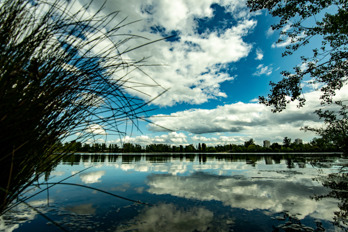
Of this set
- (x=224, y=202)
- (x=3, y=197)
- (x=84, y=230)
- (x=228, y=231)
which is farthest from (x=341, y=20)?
(x=84, y=230)

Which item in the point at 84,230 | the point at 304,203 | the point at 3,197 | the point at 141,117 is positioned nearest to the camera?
the point at 3,197

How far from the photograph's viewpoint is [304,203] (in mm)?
5281

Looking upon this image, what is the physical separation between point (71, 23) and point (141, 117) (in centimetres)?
105

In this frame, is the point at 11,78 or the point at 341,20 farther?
the point at 341,20

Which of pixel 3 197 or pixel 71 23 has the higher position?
pixel 71 23

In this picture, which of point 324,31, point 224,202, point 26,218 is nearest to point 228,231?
point 224,202

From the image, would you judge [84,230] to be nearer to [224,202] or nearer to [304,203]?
[224,202]

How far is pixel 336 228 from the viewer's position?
11.6 ft

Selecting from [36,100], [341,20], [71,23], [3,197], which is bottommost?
[3,197]

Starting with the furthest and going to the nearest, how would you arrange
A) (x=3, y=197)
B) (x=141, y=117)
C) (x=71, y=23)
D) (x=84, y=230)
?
(x=84, y=230)
(x=141, y=117)
(x=71, y=23)
(x=3, y=197)

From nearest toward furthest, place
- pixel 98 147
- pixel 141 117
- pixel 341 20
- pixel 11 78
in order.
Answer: pixel 11 78 → pixel 141 117 → pixel 98 147 → pixel 341 20

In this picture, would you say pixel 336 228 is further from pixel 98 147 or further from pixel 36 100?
pixel 36 100

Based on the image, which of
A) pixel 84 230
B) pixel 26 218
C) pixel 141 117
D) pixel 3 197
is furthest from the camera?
pixel 26 218

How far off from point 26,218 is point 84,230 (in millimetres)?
1845
